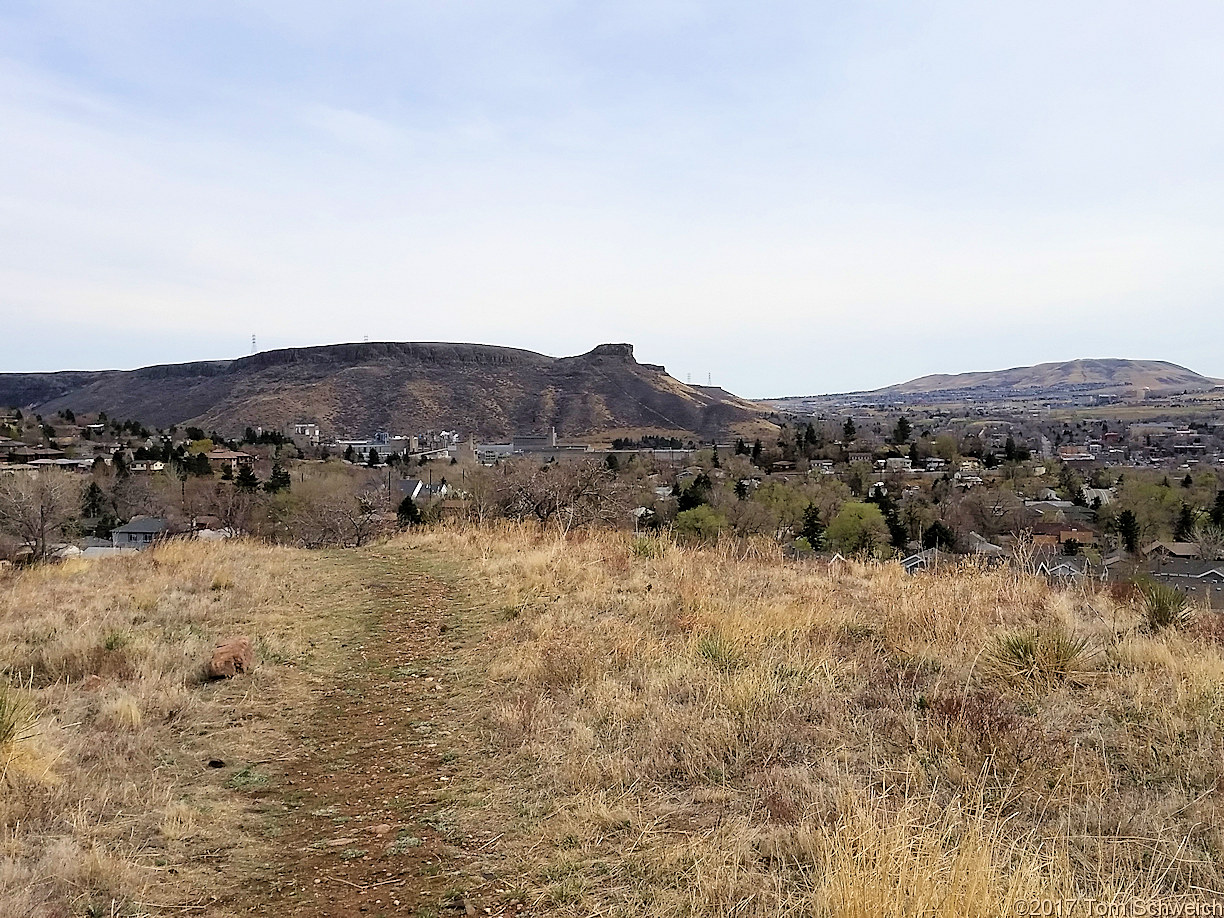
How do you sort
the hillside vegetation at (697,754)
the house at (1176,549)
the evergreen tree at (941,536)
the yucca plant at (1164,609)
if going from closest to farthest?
the hillside vegetation at (697,754), the yucca plant at (1164,609), the house at (1176,549), the evergreen tree at (941,536)

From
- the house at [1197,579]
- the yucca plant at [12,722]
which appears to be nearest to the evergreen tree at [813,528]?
the house at [1197,579]

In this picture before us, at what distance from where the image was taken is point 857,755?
164 inches

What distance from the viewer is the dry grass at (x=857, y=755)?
2941mm

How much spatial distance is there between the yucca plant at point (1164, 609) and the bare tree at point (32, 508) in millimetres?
26150

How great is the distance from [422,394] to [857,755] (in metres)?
115

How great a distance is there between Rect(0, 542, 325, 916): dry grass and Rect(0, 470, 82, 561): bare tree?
1781 cm

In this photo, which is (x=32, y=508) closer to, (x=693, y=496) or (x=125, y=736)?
(x=125, y=736)

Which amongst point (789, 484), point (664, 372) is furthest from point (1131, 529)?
point (664, 372)

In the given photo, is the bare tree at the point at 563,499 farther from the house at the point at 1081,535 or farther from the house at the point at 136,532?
the house at the point at 1081,535

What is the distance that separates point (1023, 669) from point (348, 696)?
5.05m

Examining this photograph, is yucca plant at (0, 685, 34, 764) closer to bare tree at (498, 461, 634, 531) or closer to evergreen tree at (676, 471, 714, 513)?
bare tree at (498, 461, 634, 531)

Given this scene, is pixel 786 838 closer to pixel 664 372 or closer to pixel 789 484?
pixel 789 484

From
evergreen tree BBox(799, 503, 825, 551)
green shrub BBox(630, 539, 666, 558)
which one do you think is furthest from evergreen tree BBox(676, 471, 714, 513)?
green shrub BBox(630, 539, 666, 558)

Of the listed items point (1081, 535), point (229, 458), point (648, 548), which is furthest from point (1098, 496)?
point (229, 458)
